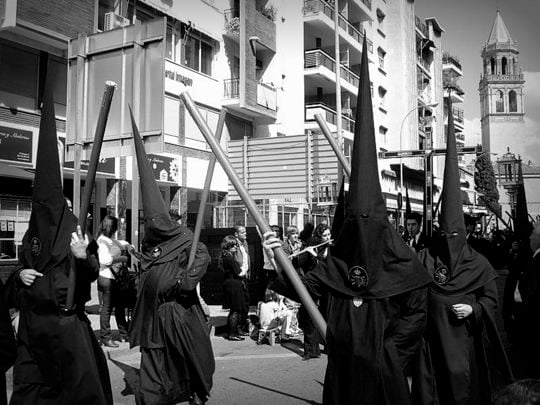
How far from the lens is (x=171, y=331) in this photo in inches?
230

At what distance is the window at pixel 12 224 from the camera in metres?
15.8

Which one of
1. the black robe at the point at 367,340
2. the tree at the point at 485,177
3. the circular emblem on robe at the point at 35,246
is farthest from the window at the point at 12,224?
the tree at the point at 485,177

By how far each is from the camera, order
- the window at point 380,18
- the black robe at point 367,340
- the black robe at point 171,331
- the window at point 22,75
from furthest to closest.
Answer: the window at point 380,18
the window at point 22,75
the black robe at point 171,331
the black robe at point 367,340

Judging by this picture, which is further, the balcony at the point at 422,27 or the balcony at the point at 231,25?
the balcony at the point at 422,27

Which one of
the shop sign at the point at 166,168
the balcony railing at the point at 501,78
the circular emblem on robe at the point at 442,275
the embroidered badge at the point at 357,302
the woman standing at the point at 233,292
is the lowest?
the woman standing at the point at 233,292

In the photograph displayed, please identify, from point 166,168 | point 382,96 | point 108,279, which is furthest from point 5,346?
point 382,96

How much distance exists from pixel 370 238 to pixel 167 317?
3020 mm

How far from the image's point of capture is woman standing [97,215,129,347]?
29.6 feet

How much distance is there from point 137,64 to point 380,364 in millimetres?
6000

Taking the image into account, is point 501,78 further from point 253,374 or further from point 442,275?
point 442,275

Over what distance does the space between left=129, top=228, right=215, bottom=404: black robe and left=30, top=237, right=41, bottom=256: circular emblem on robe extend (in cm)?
160

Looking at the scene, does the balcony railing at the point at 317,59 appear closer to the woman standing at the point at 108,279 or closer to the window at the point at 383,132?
the window at the point at 383,132

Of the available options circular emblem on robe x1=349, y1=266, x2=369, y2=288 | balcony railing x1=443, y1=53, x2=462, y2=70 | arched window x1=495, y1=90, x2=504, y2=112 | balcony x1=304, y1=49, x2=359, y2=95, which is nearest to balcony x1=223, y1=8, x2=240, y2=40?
balcony x1=304, y1=49, x2=359, y2=95

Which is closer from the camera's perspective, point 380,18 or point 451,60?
point 380,18
